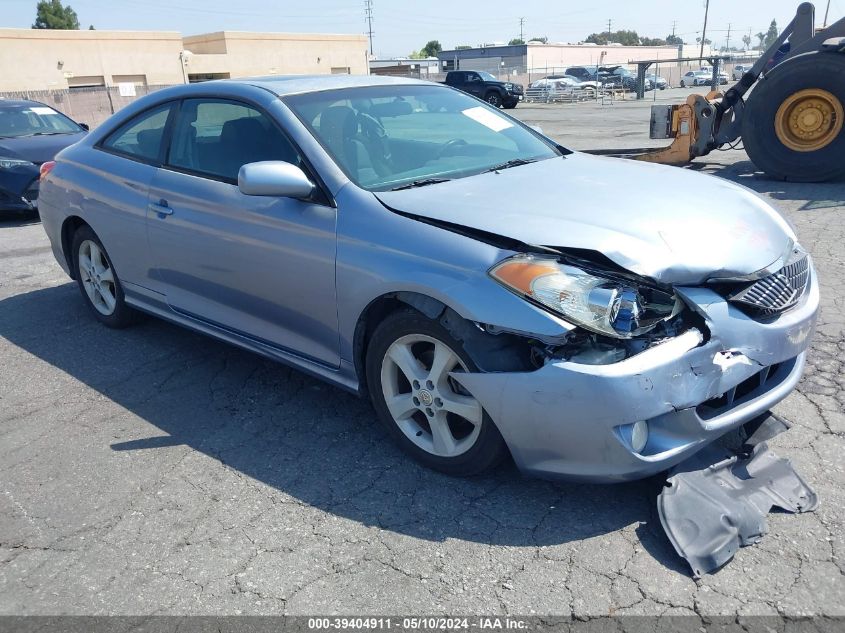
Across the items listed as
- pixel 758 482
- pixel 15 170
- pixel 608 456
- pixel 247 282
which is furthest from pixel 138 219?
pixel 15 170

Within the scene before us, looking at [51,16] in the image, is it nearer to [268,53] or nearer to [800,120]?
[268,53]

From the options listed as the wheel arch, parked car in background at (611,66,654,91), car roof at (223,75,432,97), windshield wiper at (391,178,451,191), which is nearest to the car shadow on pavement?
the wheel arch

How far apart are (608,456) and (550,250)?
2.61 feet

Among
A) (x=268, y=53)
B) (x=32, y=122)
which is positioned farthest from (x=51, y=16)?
(x=32, y=122)

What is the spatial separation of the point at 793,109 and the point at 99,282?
8.18 meters

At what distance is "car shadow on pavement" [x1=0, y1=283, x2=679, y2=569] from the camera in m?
2.88

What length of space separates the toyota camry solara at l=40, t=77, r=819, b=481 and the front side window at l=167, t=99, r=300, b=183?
0.06 feet

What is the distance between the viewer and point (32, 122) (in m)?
10.8

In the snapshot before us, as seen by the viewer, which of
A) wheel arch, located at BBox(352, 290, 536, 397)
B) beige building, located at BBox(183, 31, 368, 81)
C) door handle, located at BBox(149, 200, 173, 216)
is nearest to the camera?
wheel arch, located at BBox(352, 290, 536, 397)

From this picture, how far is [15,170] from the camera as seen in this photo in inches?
368

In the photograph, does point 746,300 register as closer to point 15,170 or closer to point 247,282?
point 247,282

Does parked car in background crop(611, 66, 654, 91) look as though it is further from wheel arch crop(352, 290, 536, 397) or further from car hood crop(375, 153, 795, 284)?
wheel arch crop(352, 290, 536, 397)

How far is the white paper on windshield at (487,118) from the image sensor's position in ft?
14.3

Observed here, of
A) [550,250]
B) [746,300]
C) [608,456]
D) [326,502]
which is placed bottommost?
[326,502]
